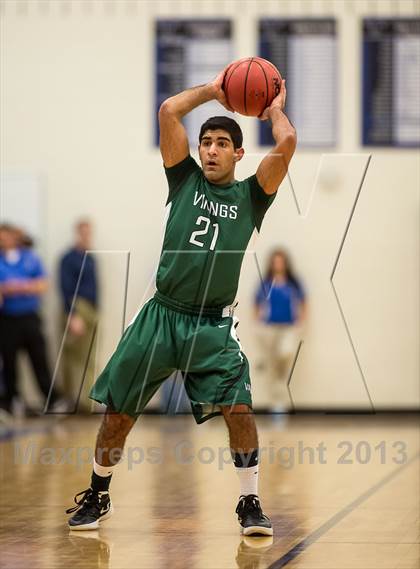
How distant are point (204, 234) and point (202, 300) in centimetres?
29

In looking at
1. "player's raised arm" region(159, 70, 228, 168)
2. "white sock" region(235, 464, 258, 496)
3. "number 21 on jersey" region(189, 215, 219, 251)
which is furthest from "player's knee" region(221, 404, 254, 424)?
"player's raised arm" region(159, 70, 228, 168)

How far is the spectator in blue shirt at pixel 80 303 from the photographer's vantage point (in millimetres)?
11430

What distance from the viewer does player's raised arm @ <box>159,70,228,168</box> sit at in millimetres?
4848

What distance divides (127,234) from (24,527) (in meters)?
6.82

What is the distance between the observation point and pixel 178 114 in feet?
15.9

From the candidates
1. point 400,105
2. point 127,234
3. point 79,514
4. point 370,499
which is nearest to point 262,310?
point 127,234

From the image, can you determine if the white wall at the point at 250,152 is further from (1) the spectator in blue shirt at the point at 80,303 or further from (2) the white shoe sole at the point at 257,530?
(2) the white shoe sole at the point at 257,530

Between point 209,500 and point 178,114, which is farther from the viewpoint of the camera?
point 209,500

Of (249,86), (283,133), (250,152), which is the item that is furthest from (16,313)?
(283,133)

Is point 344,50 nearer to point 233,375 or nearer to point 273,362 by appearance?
point 273,362

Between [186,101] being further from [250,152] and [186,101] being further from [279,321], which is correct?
[250,152]

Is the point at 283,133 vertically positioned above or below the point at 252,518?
above

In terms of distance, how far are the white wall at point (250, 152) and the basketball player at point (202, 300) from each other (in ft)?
21.3

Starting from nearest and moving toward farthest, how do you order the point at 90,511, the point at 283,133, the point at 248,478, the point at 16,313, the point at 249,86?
the point at 283,133, the point at 249,86, the point at 248,478, the point at 90,511, the point at 16,313
